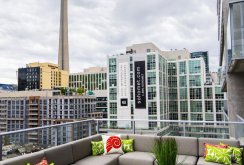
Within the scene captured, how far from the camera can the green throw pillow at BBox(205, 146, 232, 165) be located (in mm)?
3946

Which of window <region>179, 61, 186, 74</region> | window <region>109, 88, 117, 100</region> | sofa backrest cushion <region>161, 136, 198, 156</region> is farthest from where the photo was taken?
window <region>179, 61, 186, 74</region>

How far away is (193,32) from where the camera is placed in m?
25.4

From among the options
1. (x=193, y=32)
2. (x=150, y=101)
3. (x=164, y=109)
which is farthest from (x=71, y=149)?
(x=164, y=109)

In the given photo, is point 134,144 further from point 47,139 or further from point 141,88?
point 141,88

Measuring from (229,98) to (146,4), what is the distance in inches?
222

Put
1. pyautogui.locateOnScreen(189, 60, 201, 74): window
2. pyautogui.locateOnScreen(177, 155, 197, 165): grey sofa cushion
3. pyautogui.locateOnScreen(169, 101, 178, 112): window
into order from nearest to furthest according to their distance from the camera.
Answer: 1. pyautogui.locateOnScreen(177, 155, 197, 165): grey sofa cushion
2. pyautogui.locateOnScreen(189, 60, 201, 74): window
3. pyautogui.locateOnScreen(169, 101, 178, 112): window

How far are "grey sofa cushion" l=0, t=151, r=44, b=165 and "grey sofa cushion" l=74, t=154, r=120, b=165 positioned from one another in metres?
0.89

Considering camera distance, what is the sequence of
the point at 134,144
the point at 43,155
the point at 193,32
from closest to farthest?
1. the point at 43,155
2. the point at 134,144
3. the point at 193,32

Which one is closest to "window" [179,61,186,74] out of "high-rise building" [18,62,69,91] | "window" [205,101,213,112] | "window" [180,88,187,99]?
"window" [180,88,187,99]

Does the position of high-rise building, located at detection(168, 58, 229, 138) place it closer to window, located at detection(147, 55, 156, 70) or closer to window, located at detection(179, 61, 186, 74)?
window, located at detection(179, 61, 186, 74)

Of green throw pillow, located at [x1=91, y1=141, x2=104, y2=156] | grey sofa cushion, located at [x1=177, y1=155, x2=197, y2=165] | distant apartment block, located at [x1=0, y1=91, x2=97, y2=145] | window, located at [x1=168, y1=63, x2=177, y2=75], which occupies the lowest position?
distant apartment block, located at [x1=0, y1=91, x2=97, y2=145]

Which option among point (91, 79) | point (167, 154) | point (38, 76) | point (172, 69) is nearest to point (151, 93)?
point (172, 69)

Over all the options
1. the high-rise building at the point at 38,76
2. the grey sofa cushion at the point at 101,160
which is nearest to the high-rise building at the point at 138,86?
the grey sofa cushion at the point at 101,160

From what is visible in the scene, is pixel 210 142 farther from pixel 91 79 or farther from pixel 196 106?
pixel 91 79
